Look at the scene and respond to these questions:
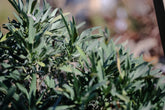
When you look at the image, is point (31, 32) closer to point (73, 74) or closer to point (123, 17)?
point (73, 74)

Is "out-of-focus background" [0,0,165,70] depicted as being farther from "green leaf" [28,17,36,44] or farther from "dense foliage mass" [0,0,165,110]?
"green leaf" [28,17,36,44]

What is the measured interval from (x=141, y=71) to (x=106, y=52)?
0.14 m

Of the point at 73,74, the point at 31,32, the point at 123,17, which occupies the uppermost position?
the point at 123,17

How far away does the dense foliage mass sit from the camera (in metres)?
Result: 0.62

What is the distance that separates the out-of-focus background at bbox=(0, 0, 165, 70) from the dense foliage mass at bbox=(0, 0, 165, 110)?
2546 mm

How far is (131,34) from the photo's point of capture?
3.56 meters

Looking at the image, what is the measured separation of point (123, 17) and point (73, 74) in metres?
3.29

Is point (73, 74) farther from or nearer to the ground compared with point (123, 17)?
nearer to the ground

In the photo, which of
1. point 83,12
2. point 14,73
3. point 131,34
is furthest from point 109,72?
point 83,12

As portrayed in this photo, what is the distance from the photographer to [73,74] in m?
0.65

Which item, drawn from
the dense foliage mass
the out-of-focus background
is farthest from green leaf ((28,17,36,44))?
the out-of-focus background

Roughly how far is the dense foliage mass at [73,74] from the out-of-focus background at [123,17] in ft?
8.35

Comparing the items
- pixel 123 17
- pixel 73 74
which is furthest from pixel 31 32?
pixel 123 17

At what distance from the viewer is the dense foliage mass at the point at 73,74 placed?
2.02 ft
